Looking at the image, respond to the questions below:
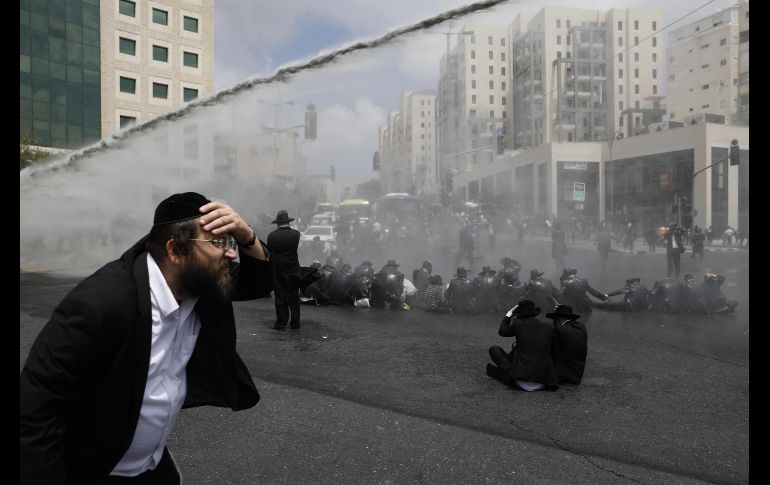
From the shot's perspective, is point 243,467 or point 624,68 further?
point 624,68

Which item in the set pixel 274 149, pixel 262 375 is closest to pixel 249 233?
pixel 262 375

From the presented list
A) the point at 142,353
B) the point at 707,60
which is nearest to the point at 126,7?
the point at 707,60

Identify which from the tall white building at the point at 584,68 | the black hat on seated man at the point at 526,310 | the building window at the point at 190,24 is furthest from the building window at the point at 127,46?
the black hat on seated man at the point at 526,310

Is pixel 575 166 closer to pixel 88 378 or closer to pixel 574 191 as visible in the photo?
pixel 574 191

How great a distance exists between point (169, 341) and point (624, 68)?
2142 cm

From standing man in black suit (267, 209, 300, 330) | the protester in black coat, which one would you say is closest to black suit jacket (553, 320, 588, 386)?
the protester in black coat

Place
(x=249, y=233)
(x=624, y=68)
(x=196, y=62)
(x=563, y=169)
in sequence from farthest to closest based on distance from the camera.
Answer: (x=196, y=62)
(x=563, y=169)
(x=624, y=68)
(x=249, y=233)

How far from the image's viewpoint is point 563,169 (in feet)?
81.7

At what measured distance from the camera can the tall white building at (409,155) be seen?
24.0 metres

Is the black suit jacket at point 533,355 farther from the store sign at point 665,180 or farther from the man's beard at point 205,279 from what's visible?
the store sign at point 665,180

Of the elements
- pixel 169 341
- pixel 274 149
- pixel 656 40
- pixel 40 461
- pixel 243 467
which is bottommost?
pixel 243 467

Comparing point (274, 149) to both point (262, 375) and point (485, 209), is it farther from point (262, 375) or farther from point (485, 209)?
point (262, 375)

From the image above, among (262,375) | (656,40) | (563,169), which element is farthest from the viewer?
(563,169)

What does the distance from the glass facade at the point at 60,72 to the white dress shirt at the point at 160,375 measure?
3101 cm
